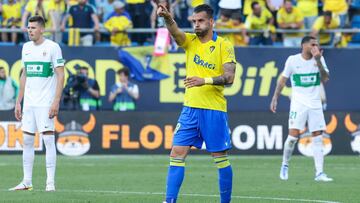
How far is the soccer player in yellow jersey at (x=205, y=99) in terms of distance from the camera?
11516mm

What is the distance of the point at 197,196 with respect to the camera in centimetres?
1377

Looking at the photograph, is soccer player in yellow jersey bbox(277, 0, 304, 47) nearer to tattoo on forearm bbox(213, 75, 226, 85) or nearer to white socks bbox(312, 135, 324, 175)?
white socks bbox(312, 135, 324, 175)

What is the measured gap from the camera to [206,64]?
1162 cm

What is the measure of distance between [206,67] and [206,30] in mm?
419

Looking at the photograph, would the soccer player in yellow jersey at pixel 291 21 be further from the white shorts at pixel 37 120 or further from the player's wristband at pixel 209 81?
the player's wristband at pixel 209 81

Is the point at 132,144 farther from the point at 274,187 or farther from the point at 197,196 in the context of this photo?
the point at 197,196

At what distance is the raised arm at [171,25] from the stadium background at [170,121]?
6.81 metres

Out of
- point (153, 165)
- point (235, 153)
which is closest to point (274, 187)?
point (153, 165)

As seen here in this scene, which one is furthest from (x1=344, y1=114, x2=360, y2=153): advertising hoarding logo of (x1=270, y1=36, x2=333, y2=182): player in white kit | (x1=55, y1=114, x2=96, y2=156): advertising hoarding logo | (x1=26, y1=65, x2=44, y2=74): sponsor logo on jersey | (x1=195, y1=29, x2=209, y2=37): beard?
(x1=195, y1=29, x2=209, y2=37): beard

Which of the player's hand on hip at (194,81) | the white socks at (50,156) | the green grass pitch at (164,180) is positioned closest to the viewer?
the player's hand on hip at (194,81)

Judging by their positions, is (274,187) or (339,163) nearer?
(274,187)

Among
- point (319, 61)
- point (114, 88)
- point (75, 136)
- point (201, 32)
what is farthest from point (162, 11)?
point (114, 88)

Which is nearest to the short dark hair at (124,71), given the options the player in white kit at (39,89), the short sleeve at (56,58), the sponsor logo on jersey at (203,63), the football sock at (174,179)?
the player in white kit at (39,89)

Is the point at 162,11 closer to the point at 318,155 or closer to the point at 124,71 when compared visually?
the point at 318,155
